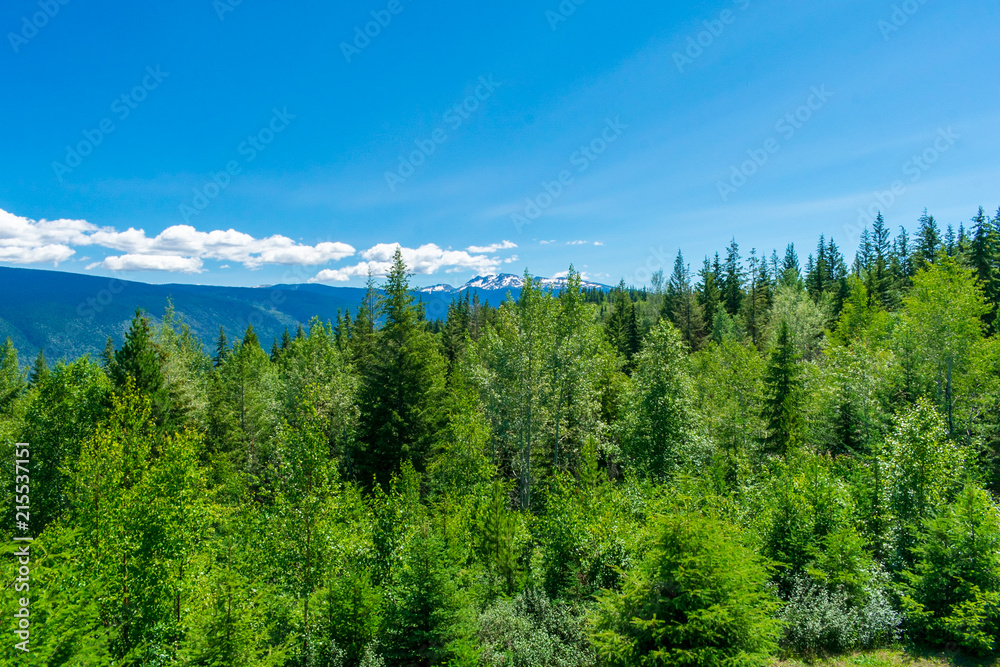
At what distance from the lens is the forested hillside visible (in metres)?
9.01

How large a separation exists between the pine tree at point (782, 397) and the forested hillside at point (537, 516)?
14cm

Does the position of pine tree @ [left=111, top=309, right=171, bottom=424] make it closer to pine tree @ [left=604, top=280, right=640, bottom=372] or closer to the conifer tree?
pine tree @ [left=604, top=280, right=640, bottom=372]

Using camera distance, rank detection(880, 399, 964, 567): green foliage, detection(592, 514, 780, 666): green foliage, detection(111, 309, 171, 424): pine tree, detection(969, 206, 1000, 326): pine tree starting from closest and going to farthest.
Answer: detection(592, 514, 780, 666): green foliage < detection(880, 399, 964, 567): green foliage < detection(111, 309, 171, 424): pine tree < detection(969, 206, 1000, 326): pine tree

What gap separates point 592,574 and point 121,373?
2710 centimetres

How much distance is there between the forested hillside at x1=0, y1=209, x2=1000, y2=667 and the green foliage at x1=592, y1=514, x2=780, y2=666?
47mm

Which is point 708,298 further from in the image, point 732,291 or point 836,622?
point 836,622

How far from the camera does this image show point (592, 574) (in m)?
12.9

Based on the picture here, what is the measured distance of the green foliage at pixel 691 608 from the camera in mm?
7391

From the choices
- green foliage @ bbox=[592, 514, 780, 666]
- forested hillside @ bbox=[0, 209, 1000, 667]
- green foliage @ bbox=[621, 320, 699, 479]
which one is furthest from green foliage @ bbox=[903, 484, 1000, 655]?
green foliage @ bbox=[621, 320, 699, 479]

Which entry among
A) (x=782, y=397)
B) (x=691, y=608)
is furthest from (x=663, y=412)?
(x=691, y=608)

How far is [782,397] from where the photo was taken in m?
26.0

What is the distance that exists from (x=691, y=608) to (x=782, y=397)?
22.9 m

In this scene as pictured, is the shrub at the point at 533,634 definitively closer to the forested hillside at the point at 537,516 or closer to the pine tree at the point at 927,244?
the forested hillside at the point at 537,516

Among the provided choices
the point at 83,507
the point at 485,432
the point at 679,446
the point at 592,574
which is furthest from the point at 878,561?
the point at 83,507
